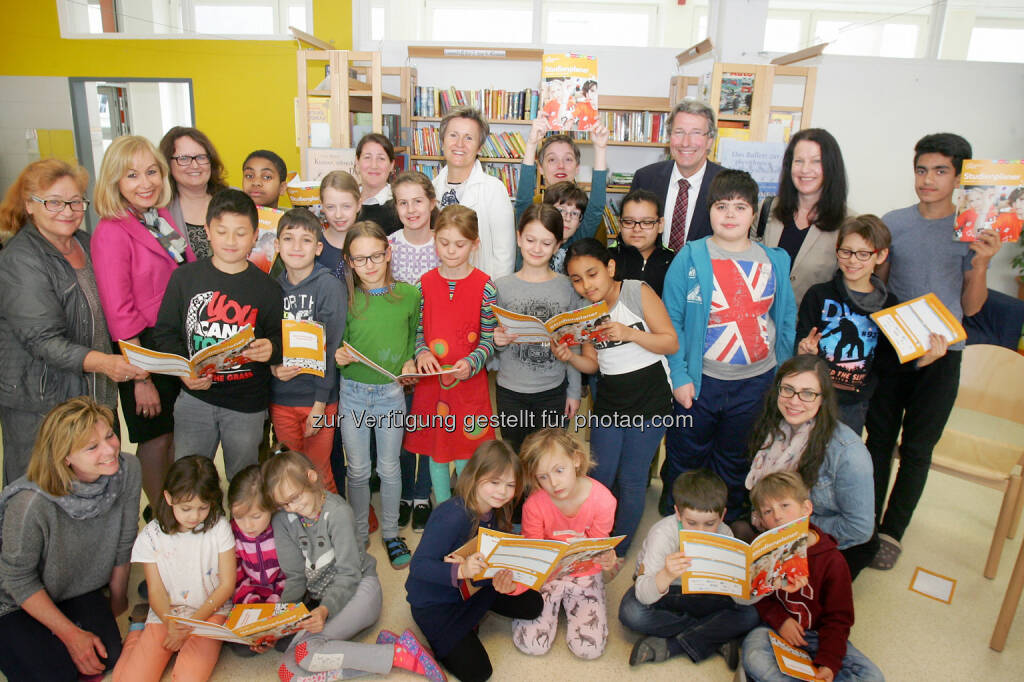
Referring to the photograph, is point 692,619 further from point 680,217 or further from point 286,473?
point 680,217

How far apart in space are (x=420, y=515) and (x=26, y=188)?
1.98 metres

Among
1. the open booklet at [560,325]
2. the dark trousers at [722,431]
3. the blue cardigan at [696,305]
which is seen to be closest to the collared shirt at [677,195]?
the blue cardigan at [696,305]

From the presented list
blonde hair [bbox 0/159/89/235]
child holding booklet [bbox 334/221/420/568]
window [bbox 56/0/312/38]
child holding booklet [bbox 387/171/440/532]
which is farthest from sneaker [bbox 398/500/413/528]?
window [bbox 56/0/312/38]

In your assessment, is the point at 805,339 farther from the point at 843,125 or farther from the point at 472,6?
the point at 472,6

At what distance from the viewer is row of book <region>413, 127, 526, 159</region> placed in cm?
602

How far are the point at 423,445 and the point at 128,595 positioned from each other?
122 cm

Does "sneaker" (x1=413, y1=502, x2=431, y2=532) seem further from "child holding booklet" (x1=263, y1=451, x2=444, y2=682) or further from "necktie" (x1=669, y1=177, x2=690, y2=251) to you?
"necktie" (x1=669, y1=177, x2=690, y2=251)

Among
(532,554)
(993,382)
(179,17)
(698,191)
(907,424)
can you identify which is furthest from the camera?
(179,17)

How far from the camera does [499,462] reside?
2.00 meters

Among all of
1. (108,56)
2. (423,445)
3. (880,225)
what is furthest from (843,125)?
(108,56)

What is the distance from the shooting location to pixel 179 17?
22.3 feet

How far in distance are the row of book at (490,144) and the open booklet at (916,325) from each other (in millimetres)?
4355

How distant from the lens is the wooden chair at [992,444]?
8.31ft

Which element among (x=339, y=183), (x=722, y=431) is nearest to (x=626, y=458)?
(x=722, y=431)
